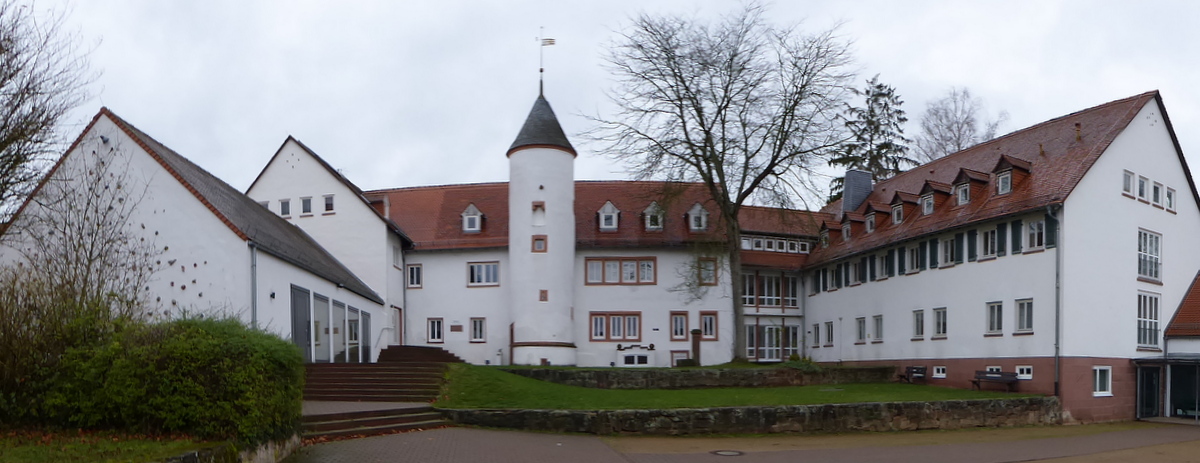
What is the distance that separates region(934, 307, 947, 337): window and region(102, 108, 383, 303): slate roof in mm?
19704

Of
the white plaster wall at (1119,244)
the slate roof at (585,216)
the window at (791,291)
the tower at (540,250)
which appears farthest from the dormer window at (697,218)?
the white plaster wall at (1119,244)

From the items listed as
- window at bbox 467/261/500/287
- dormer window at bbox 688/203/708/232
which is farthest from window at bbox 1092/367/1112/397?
window at bbox 467/261/500/287

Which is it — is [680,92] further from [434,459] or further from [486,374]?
[434,459]

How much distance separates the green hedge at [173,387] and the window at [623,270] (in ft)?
86.1

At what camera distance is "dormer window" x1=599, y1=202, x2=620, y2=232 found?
41.0 metres

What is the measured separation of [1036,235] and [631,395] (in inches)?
503

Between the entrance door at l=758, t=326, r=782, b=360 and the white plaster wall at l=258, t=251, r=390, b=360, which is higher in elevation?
the white plaster wall at l=258, t=251, r=390, b=360

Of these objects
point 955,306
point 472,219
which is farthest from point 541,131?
point 955,306

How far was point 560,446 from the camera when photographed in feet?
57.7

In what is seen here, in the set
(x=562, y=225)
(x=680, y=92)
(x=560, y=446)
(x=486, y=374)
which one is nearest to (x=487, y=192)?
(x=562, y=225)

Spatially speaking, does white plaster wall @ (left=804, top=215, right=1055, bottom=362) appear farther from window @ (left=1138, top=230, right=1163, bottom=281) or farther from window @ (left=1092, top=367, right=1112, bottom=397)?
window @ (left=1138, top=230, right=1163, bottom=281)

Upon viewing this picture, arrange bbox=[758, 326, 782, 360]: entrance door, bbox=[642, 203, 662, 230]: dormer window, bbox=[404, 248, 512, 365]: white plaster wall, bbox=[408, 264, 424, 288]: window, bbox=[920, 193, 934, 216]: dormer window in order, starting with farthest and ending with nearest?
1. bbox=[758, 326, 782, 360]: entrance door
2. bbox=[408, 264, 424, 288]: window
3. bbox=[404, 248, 512, 365]: white plaster wall
4. bbox=[642, 203, 662, 230]: dormer window
5. bbox=[920, 193, 934, 216]: dormer window

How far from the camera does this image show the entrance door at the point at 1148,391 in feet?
91.5

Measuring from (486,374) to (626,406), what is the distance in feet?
20.2
